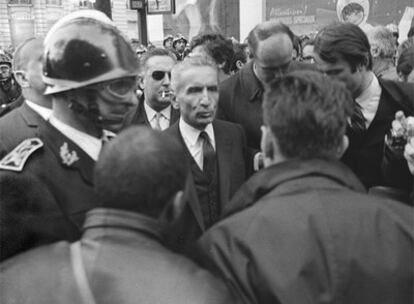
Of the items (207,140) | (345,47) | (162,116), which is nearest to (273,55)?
(345,47)

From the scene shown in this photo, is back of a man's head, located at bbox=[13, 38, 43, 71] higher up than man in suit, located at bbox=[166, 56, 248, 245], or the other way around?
back of a man's head, located at bbox=[13, 38, 43, 71]

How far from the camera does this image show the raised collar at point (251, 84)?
3.39 m

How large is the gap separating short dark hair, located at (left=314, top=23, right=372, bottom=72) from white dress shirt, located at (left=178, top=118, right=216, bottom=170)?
77 centimetres

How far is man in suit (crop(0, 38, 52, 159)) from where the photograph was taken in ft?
7.04

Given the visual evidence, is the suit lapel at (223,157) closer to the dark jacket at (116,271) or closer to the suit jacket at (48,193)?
the suit jacket at (48,193)

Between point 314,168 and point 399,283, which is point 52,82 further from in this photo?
point 399,283

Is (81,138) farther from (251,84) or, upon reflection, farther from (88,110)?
(251,84)

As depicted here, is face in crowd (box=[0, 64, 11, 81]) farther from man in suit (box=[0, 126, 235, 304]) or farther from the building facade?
the building facade

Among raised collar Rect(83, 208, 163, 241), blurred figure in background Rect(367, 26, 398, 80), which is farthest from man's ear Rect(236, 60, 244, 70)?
raised collar Rect(83, 208, 163, 241)

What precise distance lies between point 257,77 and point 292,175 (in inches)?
79.2

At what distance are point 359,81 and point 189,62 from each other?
960 mm

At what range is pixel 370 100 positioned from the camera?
289 centimetres

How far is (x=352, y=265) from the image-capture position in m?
1.39

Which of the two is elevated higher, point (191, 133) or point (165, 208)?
point (165, 208)
